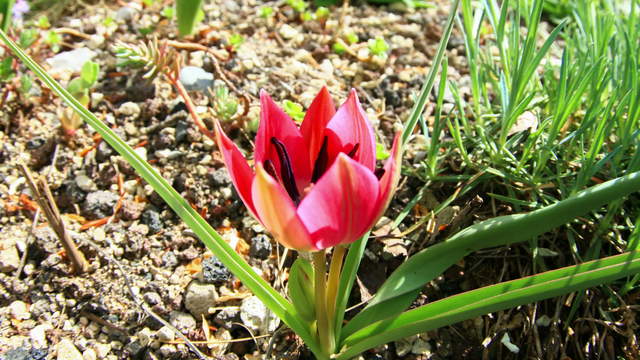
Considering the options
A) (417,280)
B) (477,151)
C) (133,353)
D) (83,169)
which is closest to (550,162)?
(477,151)

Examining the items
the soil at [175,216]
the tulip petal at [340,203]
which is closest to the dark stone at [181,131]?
the soil at [175,216]

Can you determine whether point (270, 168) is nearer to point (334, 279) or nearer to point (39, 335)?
point (334, 279)

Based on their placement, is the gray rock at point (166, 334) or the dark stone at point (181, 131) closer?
the gray rock at point (166, 334)

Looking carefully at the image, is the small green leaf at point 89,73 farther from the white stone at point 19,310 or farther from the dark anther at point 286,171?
the dark anther at point 286,171

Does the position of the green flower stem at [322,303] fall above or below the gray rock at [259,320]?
above

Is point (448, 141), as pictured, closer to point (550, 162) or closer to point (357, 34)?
point (550, 162)

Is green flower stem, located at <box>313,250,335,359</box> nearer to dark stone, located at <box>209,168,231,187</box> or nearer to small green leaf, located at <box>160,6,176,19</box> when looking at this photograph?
dark stone, located at <box>209,168,231,187</box>
